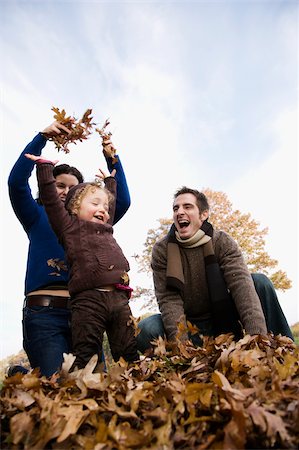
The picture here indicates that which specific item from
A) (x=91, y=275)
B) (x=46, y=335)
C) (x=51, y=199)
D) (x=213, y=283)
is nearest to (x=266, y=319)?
(x=213, y=283)

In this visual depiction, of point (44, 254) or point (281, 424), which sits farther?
point (44, 254)

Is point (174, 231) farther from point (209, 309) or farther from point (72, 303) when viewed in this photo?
point (72, 303)

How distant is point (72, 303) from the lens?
296 centimetres

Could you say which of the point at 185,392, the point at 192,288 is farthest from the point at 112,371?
the point at 192,288

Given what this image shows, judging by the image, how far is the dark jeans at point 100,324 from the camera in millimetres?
2762

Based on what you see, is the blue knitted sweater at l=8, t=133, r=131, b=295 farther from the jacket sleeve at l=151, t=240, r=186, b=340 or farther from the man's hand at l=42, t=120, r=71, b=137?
the jacket sleeve at l=151, t=240, r=186, b=340

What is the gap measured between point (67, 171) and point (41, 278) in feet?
3.95

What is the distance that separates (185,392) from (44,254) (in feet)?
7.42

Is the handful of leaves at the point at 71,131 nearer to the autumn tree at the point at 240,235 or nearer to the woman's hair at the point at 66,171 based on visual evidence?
the woman's hair at the point at 66,171

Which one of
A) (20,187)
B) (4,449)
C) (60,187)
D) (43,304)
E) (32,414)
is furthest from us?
(60,187)

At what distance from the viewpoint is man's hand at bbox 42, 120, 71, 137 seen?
3.40 m

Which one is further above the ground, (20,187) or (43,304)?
(20,187)

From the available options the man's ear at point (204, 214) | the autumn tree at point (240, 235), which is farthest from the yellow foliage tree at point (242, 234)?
the man's ear at point (204, 214)

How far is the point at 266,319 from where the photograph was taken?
380 centimetres
